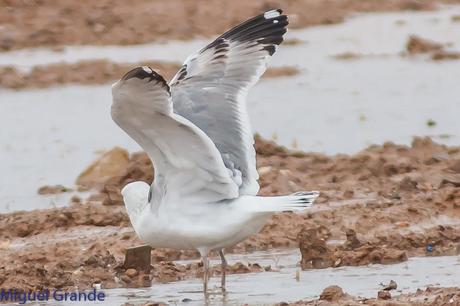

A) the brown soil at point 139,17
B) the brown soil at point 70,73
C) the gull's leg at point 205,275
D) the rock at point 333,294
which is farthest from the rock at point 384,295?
the brown soil at point 139,17

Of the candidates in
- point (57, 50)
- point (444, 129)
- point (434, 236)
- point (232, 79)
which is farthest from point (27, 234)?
point (57, 50)

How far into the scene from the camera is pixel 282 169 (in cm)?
1220

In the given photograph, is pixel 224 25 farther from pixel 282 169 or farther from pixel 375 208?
pixel 375 208

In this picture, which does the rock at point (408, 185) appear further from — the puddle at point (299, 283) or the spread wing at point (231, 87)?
the spread wing at point (231, 87)

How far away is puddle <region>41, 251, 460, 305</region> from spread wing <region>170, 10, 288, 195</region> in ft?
1.99

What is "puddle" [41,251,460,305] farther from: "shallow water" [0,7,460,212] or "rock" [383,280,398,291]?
"shallow water" [0,7,460,212]

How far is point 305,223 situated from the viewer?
10352 millimetres

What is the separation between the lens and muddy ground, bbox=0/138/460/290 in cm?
912

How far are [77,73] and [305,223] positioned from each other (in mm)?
8490

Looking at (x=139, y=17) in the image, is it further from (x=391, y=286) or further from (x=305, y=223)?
(x=391, y=286)

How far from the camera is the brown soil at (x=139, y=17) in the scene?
66.1 ft

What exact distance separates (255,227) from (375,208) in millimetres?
2465

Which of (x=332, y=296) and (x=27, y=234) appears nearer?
(x=332, y=296)

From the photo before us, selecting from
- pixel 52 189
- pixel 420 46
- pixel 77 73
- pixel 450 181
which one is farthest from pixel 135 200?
pixel 420 46
